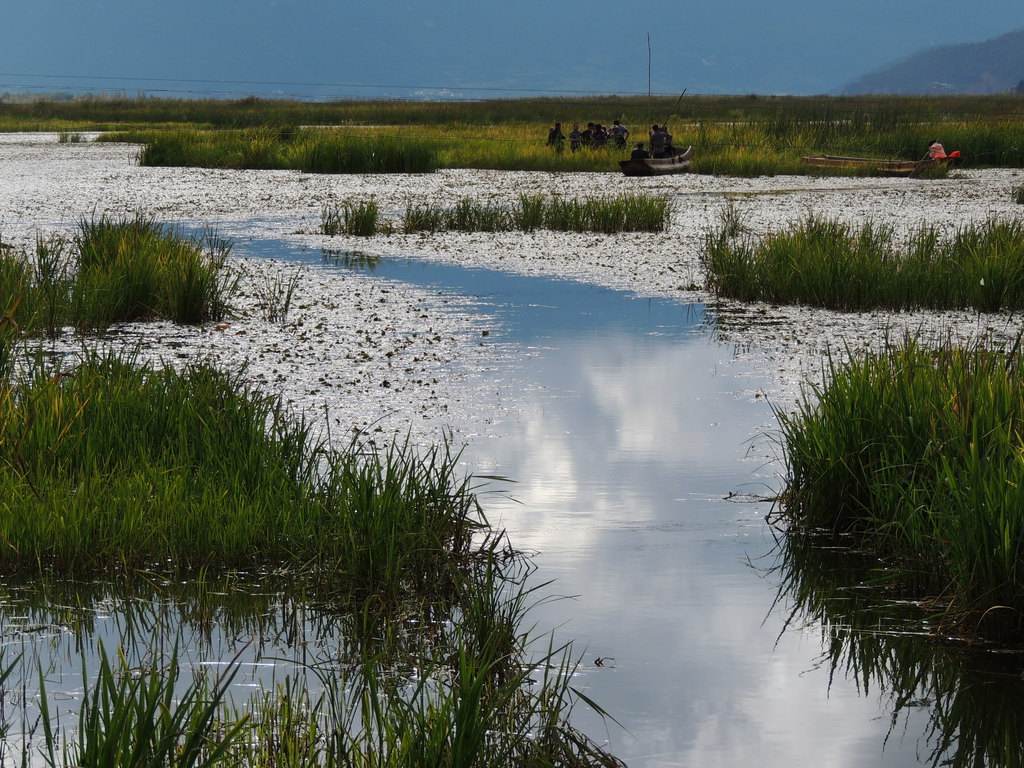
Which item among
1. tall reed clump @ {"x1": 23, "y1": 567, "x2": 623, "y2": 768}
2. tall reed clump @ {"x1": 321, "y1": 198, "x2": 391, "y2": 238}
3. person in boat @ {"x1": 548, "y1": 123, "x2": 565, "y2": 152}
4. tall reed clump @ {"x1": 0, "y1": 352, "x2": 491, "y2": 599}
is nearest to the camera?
tall reed clump @ {"x1": 23, "y1": 567, "x2": 623, "y2": 768}

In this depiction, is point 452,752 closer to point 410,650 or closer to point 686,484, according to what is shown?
point 410,650

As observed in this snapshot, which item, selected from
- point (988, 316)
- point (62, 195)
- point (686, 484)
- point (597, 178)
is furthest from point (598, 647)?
point (597, 178)

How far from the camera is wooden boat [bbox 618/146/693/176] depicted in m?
35.4

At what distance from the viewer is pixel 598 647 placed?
19.3 ft

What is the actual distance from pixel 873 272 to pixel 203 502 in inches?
382

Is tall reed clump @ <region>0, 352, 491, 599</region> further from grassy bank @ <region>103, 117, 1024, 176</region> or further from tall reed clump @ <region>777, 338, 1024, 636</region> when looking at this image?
grassy bank @ <region>103, 117, 1024, 176</region>

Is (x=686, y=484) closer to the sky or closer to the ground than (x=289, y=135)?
closer to the ground

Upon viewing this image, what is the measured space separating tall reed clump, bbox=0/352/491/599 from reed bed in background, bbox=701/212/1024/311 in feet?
26.7

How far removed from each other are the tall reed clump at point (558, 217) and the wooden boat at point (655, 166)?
39.7ft

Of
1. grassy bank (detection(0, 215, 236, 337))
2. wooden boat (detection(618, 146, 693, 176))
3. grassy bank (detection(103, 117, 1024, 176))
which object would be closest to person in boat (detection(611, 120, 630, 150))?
grassy bank (detection(103, 117, 1024, 176))

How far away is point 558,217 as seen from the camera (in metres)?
23.1

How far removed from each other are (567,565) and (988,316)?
27.5ft

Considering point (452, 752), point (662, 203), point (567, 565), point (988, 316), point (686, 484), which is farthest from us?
point (662, 203)

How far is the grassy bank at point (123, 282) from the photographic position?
1262 cm
